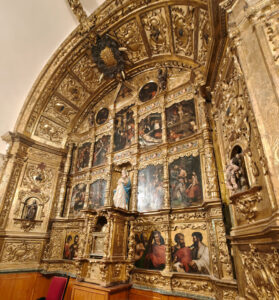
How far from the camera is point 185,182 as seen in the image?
5820mm

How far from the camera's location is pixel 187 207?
5.45m

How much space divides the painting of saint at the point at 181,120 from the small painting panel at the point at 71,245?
18.0ft

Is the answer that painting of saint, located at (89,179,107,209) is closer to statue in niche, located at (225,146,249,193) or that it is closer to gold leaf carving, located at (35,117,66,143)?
gold leaf carving, located at (35,117,66,143)

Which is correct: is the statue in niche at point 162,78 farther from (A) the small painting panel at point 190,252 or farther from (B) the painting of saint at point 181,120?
(A) the small painting panel at point 190,252

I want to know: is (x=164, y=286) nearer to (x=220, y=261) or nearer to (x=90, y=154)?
(x=220, y=261)

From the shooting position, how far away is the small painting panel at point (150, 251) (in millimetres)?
5434

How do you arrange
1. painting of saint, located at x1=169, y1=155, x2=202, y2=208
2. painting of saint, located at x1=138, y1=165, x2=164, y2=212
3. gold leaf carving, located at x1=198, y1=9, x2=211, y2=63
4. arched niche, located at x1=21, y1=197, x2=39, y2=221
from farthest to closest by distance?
arched niche, located at x1=21, y1=197, x2=39, y2=221
painting of saint, located at x1=138, y1=165, x2=164, y2=212
painting of saint, located at x1=169, y1=155, x2=202, y2=208
gold leaf carving, located at x1=198, y1=9, x2=211, y2=63

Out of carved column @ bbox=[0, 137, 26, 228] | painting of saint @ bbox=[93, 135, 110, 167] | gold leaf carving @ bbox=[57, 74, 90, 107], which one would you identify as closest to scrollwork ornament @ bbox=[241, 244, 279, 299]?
painting of saint @ bbox=[93, 135, 110, 167]

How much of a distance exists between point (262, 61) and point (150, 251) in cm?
536

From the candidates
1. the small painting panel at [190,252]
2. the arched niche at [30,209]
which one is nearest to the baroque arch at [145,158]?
the small painting panel at [190,252]

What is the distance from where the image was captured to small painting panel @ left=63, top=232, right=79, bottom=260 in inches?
299

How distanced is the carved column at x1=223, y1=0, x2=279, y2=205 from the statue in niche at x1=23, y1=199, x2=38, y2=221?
8.70 metres

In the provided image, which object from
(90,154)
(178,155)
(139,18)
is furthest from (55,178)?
(139,18)

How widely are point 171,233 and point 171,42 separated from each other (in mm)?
6671
